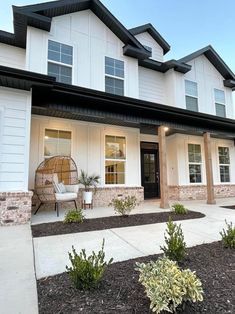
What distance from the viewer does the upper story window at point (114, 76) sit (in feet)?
27.3

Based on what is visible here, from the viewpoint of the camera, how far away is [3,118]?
16.7ft

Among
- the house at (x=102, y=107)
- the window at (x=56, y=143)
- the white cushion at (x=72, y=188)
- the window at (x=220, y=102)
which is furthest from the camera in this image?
the window at (x=220, y=102)

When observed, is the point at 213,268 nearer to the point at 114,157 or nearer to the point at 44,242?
the point at 44,242

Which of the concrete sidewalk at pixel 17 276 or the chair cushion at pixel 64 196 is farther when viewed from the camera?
the chair cushion at pixel 64 196

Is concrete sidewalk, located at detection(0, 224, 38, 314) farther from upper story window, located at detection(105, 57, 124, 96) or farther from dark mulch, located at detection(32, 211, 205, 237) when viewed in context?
upper story window, located at detection(105, 57, 124, 96)

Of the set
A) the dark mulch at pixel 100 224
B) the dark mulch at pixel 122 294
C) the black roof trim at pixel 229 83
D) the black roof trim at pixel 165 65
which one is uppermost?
the black roof trim at pixel 165 65

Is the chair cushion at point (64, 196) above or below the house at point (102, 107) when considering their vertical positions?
below

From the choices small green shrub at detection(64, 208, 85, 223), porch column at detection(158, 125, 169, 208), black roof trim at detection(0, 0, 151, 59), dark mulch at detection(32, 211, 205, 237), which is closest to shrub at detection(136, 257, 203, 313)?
dark mulch at detection(32, 211, 205, 237)

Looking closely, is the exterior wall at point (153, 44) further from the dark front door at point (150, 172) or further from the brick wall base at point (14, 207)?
the brick wall base at point (14, 207)

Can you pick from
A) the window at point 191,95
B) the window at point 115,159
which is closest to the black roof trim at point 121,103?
the window at point 115,159

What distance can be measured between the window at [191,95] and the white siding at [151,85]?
116cm

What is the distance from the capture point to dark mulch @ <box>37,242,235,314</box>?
5.78 feet

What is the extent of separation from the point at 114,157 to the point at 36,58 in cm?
433

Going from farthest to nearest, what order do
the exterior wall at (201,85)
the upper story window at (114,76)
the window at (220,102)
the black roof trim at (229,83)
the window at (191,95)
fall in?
1. the black roof trim at (229,83)
2. the window at (220,102)
3. the window at (191,95)
4. the exterior wall at (201,85)
5. the upper story window at (114,76)
